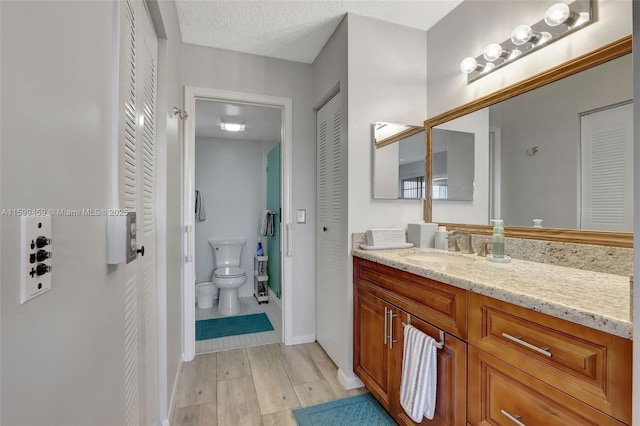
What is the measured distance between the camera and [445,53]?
2.04 m

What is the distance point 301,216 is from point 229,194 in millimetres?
1961

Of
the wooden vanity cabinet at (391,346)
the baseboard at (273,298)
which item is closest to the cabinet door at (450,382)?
the wooden vanity cabinet at (391,346)

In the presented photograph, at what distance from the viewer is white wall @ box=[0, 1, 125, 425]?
1.35 ft

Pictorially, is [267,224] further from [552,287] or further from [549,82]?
[552,287]

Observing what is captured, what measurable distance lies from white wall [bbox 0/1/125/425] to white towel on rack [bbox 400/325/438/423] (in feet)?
3.60

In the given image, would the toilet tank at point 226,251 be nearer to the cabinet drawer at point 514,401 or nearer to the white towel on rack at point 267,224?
the white towel on rack at point 267,224

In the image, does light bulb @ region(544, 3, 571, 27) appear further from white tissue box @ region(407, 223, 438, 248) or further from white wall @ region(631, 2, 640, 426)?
white tissue box @ region(407, 223, 438, 248)

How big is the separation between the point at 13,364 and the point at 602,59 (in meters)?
1.97

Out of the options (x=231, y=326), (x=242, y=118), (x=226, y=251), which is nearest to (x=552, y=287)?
(x=231, y=326)

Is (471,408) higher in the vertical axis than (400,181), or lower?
lower

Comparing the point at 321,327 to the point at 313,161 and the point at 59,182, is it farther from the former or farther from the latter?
the point at 59,182

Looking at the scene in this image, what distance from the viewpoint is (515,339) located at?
95cm

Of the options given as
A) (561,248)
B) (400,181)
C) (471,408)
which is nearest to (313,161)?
(400,181)

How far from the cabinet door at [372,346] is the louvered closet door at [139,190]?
113cm
